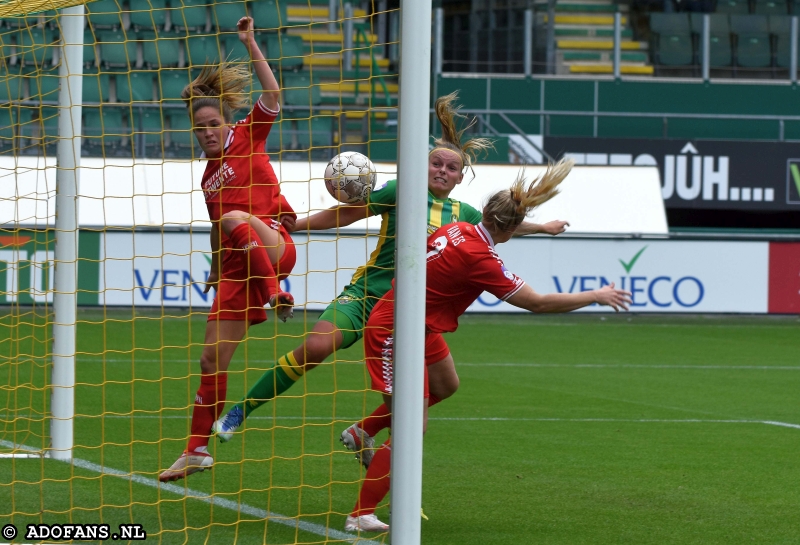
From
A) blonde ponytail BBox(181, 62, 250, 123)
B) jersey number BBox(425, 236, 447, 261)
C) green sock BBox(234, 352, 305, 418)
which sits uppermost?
blonde ponytail BBox(181, 62, 250, 123)

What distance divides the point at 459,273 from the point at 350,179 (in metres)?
0.66

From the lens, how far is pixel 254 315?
5.63m

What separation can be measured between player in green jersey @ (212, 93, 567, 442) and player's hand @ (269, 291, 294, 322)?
139 mm

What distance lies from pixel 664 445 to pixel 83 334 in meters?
7.27

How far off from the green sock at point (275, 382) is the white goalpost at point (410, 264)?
1294 mm

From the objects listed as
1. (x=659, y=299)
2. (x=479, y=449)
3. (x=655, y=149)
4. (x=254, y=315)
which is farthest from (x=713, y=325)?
(x=254, y=315)

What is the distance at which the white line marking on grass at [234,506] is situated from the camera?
4730 mm

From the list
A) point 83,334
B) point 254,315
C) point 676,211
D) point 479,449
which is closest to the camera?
Answer: point 254,315

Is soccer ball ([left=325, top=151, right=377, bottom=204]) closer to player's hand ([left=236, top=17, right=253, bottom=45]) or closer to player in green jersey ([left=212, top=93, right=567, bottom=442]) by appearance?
player in green jersey ([left=212, top=93, right=567, bottom=442])

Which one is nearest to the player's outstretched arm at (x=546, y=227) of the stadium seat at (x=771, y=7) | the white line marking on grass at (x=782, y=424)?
the white line marking on grass at (x=782, y=424)

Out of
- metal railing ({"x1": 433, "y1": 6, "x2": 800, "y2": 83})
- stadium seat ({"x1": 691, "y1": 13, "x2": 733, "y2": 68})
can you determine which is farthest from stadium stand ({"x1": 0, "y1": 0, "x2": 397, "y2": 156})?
stadium seat ({"x1": 691, "y1": 13, "x2": 733, "y2": 68})

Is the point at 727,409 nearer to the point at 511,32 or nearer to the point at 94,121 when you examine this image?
the point at 94,121

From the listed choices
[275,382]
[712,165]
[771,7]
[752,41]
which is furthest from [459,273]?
[771,7]

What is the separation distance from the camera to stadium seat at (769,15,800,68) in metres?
21.5
